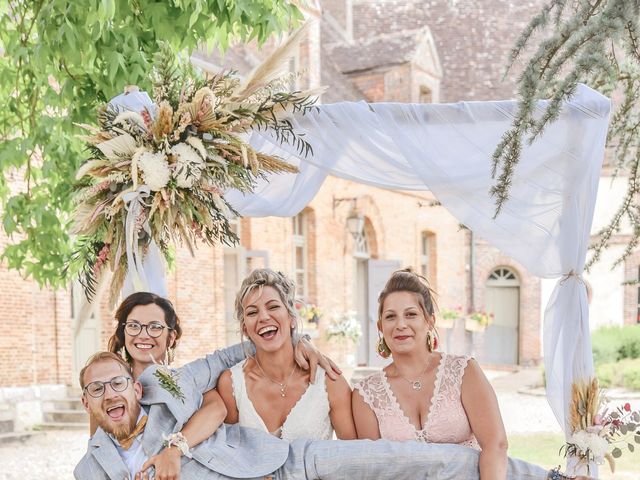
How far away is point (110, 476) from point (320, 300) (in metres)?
14.2

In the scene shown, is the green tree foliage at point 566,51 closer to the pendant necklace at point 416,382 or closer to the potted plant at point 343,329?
the pendant necklace at point 416,382

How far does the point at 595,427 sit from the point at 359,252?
597 inches

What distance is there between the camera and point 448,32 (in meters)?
25.8

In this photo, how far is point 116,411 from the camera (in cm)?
352

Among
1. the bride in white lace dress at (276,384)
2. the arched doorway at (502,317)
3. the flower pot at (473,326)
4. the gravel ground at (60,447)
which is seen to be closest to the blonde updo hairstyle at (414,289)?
the bride in white lace dress at (276,384)

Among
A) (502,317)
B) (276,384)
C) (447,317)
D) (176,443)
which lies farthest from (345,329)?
(176,443)

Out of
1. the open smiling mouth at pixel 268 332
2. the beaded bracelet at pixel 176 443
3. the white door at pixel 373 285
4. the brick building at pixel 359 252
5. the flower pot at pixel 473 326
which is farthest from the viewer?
the flower pot at pixel 473 326

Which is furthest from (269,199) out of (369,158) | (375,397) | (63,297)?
(63,297)

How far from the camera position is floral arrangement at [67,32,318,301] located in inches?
163

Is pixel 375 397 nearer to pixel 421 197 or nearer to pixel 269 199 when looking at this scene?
pixel 269 199

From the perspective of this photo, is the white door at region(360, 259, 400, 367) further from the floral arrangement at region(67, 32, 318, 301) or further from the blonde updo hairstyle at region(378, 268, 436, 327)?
the blonde updo hairstyle at region(378, 268, 436, 327)

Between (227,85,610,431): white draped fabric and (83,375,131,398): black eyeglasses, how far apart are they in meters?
1.65

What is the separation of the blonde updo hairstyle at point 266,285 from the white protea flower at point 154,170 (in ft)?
2.06

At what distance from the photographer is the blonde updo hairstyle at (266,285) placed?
12.9 ft
